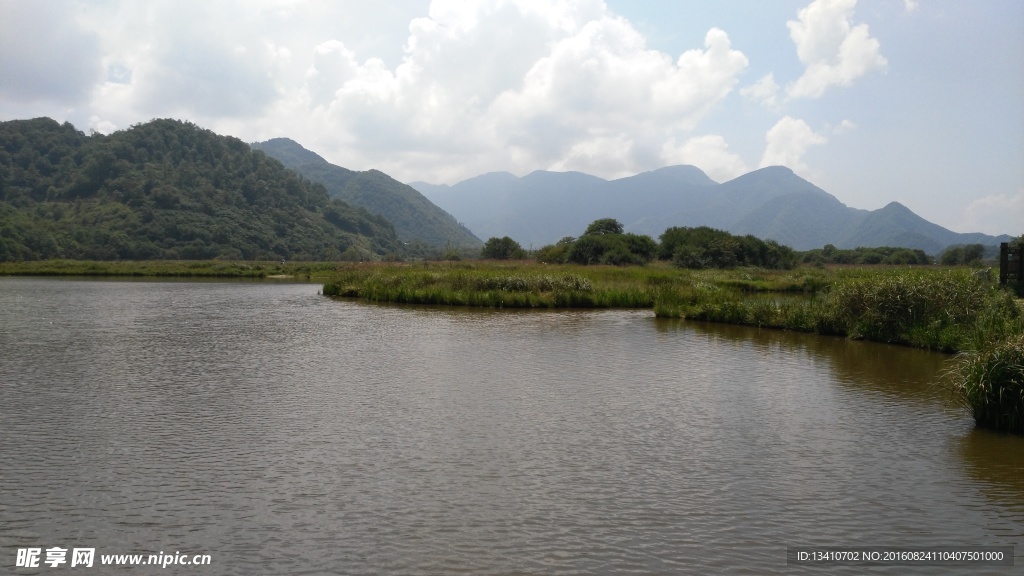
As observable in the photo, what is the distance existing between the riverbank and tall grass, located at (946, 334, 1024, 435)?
6.95 ft

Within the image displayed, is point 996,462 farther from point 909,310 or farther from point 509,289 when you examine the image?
point 509,289

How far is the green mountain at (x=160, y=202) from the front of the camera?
91688mm

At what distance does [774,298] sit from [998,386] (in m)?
23.2

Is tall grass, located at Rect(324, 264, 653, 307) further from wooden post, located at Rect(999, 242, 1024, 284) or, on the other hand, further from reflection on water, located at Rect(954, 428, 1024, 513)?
reflection on water, located at Rect(954, 428, 1024, 513)

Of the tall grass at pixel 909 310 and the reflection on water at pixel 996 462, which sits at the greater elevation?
the tall grass at pixel 909 310

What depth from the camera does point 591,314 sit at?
99.7 feet

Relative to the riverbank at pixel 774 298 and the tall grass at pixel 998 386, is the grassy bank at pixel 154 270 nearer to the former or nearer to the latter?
the riverbank at pixel 774 298

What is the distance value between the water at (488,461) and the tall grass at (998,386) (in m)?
0.51

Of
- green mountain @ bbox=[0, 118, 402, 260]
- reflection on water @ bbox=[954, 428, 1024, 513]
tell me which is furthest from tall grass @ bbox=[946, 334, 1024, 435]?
green mountain @ bbox=[0, 118, 402, 260]

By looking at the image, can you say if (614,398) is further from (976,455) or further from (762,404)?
(976,455)

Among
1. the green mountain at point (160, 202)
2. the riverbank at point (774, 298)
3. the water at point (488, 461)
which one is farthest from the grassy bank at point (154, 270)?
the water at point (488, 461)

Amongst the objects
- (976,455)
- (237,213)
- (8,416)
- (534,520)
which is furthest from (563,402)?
(237,213)

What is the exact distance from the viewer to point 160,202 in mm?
107188

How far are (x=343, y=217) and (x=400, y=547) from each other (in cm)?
13734
